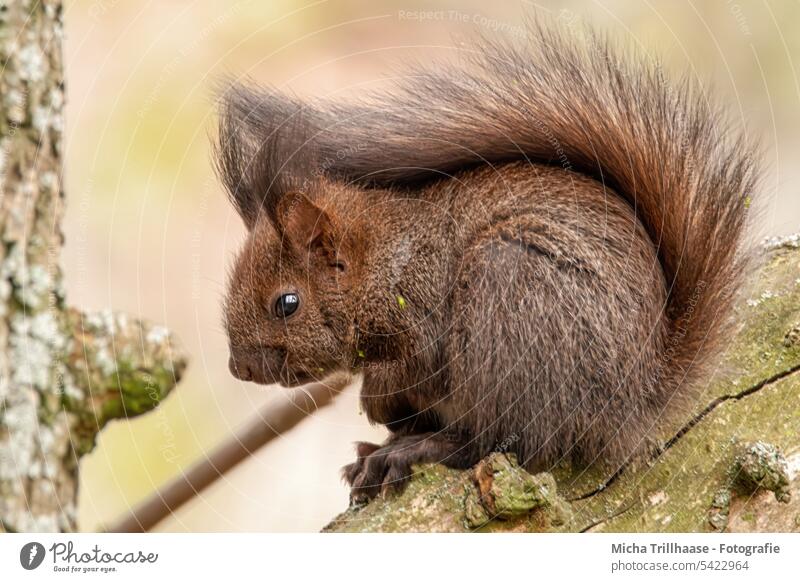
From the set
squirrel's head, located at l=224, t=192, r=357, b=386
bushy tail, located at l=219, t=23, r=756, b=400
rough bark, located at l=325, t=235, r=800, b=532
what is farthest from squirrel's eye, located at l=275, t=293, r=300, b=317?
rough bark, located at l=325, t=235, r=800, b=532

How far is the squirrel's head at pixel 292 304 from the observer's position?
2143 millimetres

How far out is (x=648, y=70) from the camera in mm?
2047

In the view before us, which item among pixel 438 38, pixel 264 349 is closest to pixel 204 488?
pixel 264 349

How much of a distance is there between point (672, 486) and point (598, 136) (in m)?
0.83

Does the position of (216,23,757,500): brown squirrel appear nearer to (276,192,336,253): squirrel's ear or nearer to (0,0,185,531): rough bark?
(276,192,336,253): squirrel's ear

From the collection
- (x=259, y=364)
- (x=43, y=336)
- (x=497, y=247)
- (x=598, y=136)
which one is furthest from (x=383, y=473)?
(x=598, y=136)

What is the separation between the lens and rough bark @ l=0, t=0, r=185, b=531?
1794mm

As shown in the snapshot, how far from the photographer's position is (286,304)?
2154 millimetres

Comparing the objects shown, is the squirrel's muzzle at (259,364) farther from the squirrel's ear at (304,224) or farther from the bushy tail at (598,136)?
the bushy tail at (598,136)

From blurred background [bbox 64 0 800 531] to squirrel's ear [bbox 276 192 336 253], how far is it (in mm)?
177

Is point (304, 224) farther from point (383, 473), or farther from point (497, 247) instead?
point (383, 473)

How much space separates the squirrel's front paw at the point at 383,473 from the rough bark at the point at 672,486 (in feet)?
0.16

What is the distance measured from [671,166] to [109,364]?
4.43ft
